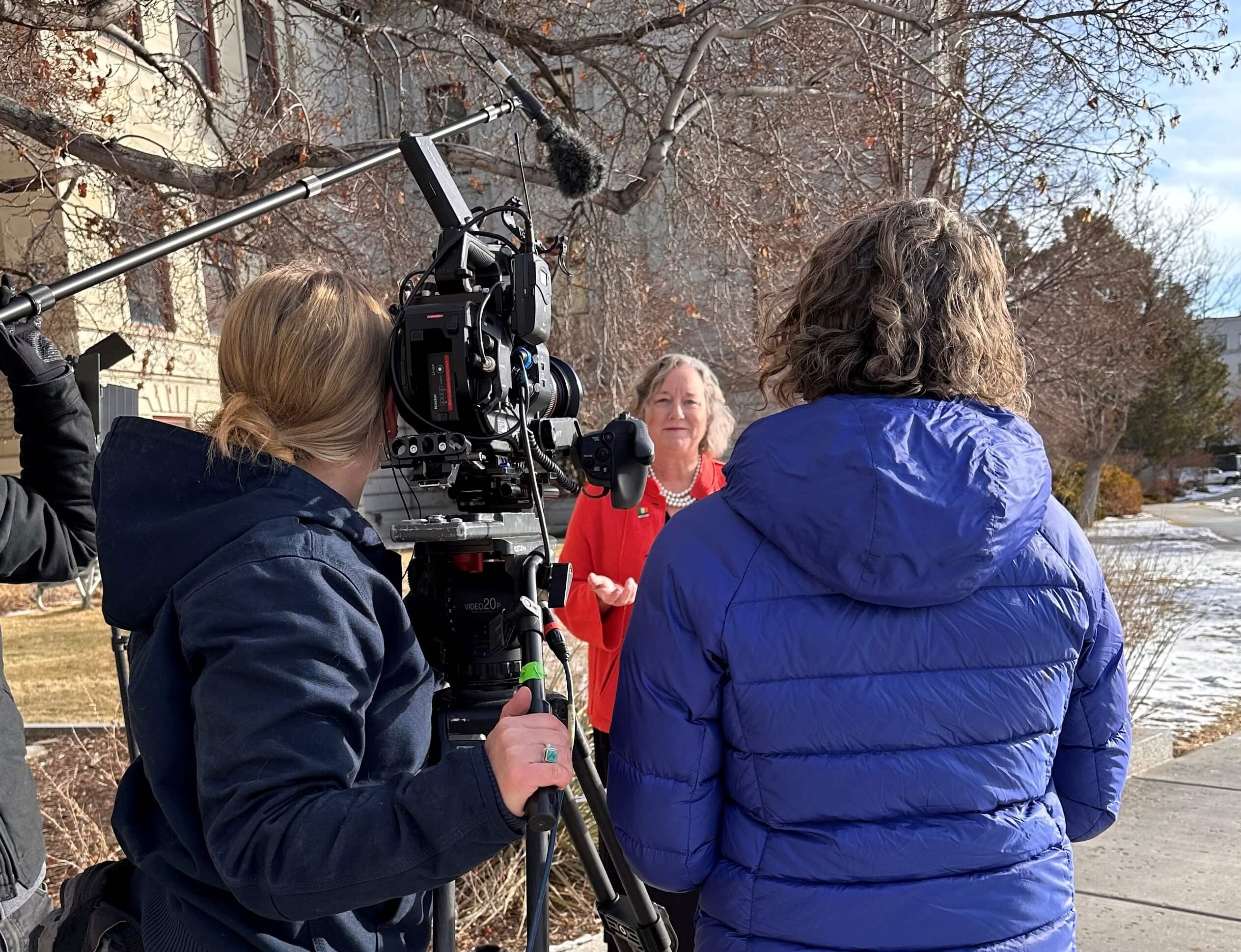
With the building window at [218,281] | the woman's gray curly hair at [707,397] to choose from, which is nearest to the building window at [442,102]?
the building window at [218,281]

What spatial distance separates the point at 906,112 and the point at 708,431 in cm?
363

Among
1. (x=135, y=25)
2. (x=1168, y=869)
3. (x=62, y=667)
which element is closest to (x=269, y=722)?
(x=1168, y=869)

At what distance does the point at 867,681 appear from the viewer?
1.46m

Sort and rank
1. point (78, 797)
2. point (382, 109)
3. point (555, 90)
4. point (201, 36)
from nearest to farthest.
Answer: point (78, 797), point (555, 90), point (382, 109), point (201, 36)

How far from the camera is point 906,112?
607 cm

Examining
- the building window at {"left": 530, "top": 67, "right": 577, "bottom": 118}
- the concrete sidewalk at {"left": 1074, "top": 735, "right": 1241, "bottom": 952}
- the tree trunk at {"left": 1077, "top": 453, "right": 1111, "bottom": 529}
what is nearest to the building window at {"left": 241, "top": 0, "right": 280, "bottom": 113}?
the building window at {"left": 530, "top": 67, "right": 577, "bottom": 118}

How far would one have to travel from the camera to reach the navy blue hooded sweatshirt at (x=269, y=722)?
3.77 feet

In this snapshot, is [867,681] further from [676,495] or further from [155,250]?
[676,495]

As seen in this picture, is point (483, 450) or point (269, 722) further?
point (483, 450)

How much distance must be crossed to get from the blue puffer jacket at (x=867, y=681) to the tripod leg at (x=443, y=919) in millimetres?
327

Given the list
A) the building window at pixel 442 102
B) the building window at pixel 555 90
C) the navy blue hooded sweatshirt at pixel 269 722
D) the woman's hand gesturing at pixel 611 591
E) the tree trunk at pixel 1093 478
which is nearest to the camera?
the navy blue hooded sweatshirt at pixel 269 722

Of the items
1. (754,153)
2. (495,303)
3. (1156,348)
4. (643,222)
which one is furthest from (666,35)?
(1156,348)

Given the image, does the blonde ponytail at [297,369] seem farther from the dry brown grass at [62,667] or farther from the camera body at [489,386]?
the dry brown grass at [62,667]

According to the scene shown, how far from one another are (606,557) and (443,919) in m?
1.59
